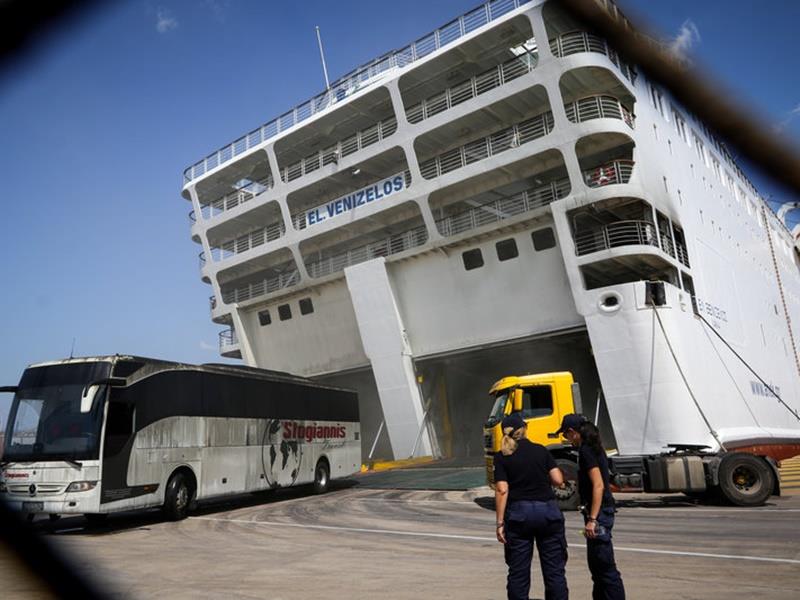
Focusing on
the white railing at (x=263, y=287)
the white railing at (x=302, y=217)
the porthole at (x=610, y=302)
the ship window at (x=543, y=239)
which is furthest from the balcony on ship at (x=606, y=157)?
the white railing at (x=263, y=287)

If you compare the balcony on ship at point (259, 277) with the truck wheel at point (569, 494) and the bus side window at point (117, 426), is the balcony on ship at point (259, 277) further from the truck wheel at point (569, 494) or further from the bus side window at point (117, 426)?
the truck wheel at point (569, 494)

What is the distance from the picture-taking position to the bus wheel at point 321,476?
18094mm

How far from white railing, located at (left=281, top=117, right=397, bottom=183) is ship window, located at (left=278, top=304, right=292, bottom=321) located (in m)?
5.49

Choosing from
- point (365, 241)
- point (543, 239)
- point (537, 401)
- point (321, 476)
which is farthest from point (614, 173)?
point (321, 476)

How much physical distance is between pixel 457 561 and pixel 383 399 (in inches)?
679

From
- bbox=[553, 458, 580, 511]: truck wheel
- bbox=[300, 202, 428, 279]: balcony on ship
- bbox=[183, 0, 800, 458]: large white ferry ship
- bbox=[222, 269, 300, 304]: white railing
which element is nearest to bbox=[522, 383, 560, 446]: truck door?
bbox=[553, 458, 580, 511]: truck wheel

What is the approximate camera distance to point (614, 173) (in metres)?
19.3

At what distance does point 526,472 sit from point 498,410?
8.33 meters

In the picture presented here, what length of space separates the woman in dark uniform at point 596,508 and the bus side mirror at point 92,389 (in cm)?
898

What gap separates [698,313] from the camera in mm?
20438

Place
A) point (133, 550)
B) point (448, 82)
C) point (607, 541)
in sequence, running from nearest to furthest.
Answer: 1. point (607, 541)
2. point (133, 550)
3. point (448, 82)

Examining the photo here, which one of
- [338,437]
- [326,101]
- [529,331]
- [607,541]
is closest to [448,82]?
[326,101]

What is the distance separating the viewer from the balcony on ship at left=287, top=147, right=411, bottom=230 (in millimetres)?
23906

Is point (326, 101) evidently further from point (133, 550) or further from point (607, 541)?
point (607, 541)
